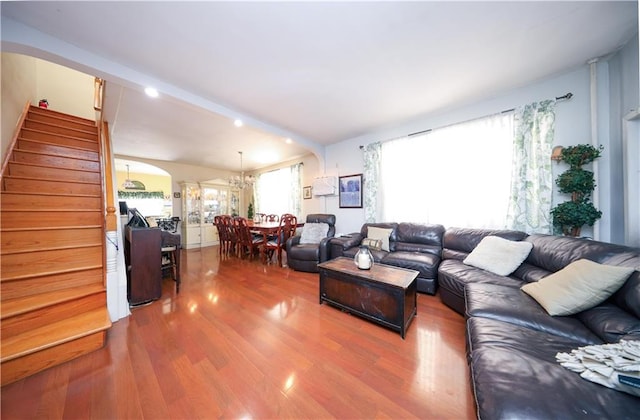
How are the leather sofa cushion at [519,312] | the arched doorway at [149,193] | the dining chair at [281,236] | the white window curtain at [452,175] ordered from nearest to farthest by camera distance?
1. the leather sofa cushion at [519,312]
2. the white window curtain at [452,175]
3. the dining chair at [281,236]
4. the arched doorway at [149,193]

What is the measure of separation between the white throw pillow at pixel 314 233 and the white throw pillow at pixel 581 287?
9.70 ft

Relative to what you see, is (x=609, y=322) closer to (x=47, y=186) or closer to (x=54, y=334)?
(x=54, y=334)

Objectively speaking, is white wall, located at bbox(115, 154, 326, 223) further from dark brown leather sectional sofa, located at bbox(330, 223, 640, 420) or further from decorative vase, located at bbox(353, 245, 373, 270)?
dark brown leather sectional sofa, located at bbox(330, 223, 640, 420)

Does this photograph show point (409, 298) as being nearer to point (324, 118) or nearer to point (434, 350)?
point (434, 350)

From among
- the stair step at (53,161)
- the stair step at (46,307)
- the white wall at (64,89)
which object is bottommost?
the stair step at (46,307)

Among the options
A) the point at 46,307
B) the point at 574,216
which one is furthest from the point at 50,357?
the point at 574,216

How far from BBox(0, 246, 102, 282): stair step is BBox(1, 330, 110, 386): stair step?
763 mm

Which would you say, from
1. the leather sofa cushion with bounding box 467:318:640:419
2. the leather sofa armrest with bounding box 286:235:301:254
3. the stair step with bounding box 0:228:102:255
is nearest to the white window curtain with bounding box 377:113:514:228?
the leather sofa armrest with bounding box 286:235:301:254

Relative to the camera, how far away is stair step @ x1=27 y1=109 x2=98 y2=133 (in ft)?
9.64

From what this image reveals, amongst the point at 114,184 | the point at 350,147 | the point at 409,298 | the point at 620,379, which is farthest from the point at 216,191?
the point at 620,379

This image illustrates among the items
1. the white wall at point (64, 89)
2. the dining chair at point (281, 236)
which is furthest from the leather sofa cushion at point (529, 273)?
the white wall at point (64, 89)

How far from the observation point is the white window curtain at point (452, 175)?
2646 mm

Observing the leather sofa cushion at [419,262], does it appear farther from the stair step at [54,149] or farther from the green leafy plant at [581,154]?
the stair step at [54,149]

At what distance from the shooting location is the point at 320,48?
178cm
